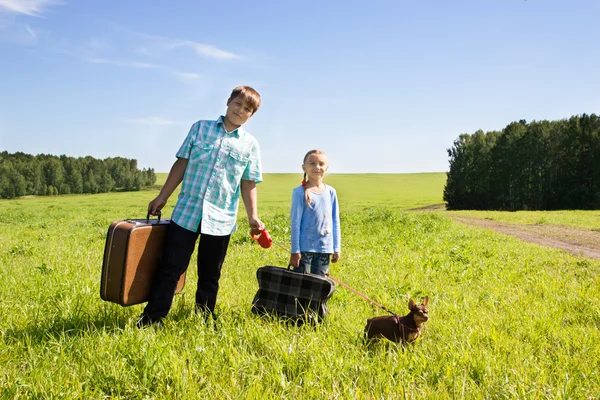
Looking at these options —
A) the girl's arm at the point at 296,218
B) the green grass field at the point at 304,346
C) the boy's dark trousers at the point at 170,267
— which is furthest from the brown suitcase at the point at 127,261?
the girl's arm at the point at 296,218

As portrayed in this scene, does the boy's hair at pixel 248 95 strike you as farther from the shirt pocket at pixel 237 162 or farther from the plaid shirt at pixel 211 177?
the shirt pocket at pixel 237 162

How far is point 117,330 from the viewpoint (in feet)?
12.0

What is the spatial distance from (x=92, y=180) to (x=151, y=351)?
88.4 m

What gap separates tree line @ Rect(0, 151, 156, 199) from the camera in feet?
249

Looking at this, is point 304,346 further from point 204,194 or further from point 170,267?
point 204,194

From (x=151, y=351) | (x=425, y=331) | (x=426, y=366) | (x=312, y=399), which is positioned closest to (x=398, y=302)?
(x=425, y=331)

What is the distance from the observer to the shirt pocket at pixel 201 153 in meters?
3.80

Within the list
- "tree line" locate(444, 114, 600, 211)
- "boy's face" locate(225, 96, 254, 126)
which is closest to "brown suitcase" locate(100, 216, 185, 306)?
"boy's face" locate(225, 96, 254, 126)

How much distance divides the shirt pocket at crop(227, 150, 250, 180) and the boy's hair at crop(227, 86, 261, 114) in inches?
17.3

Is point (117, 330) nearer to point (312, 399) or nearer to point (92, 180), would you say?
point (312, 399)

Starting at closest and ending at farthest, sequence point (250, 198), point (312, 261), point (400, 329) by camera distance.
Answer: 1. point (400, 329)
2. point (250, 198)
3. point (312, 261)

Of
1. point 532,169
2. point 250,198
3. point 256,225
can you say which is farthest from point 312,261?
point 532,169

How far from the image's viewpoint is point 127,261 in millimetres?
3482

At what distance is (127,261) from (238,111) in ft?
5.18
